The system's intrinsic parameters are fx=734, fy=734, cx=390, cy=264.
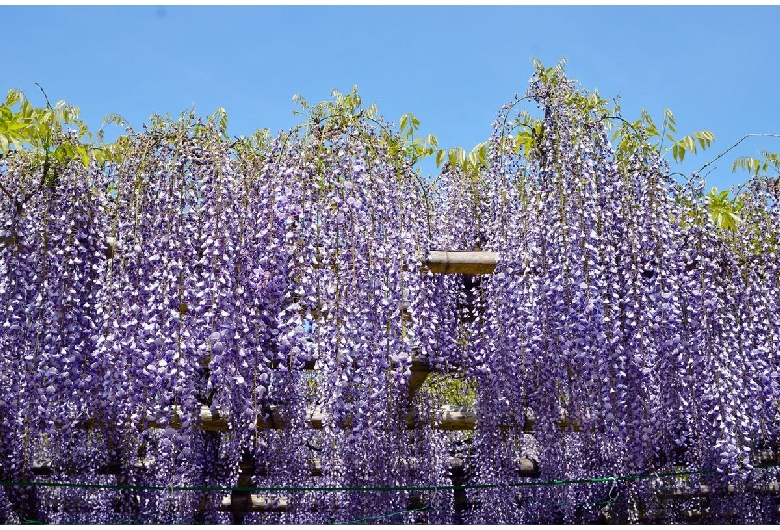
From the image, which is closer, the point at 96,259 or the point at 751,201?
the point at 96,259

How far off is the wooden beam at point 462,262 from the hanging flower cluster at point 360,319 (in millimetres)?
116

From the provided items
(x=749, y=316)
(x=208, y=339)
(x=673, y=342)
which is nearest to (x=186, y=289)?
(x=208, y=339)

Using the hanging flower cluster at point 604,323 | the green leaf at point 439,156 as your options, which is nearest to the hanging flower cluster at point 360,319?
the hanging flower cluster at point 604,323

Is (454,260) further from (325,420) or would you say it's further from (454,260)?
(325,420)

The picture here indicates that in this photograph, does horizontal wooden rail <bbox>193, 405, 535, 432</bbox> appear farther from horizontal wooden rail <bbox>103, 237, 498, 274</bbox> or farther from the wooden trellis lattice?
horizontal wooden rail <bbox>103, 237, 498, 274</bbox>

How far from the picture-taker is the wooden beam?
4703 mm

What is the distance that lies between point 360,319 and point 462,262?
0.91m

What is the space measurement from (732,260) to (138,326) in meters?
4.22

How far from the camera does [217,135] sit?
4621 mm

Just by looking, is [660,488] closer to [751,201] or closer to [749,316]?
[749,316]

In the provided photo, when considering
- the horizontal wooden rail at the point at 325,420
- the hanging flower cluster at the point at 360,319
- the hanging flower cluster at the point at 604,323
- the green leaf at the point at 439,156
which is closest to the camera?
the hanging flower cluster at the point at 360,319

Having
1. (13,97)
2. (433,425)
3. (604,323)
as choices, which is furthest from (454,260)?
(13,97)

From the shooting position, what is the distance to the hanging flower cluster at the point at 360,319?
166 inches

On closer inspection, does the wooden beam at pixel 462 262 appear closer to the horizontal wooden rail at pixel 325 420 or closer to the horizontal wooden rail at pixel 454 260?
the horizontal wooden rail at pixel 454 260
